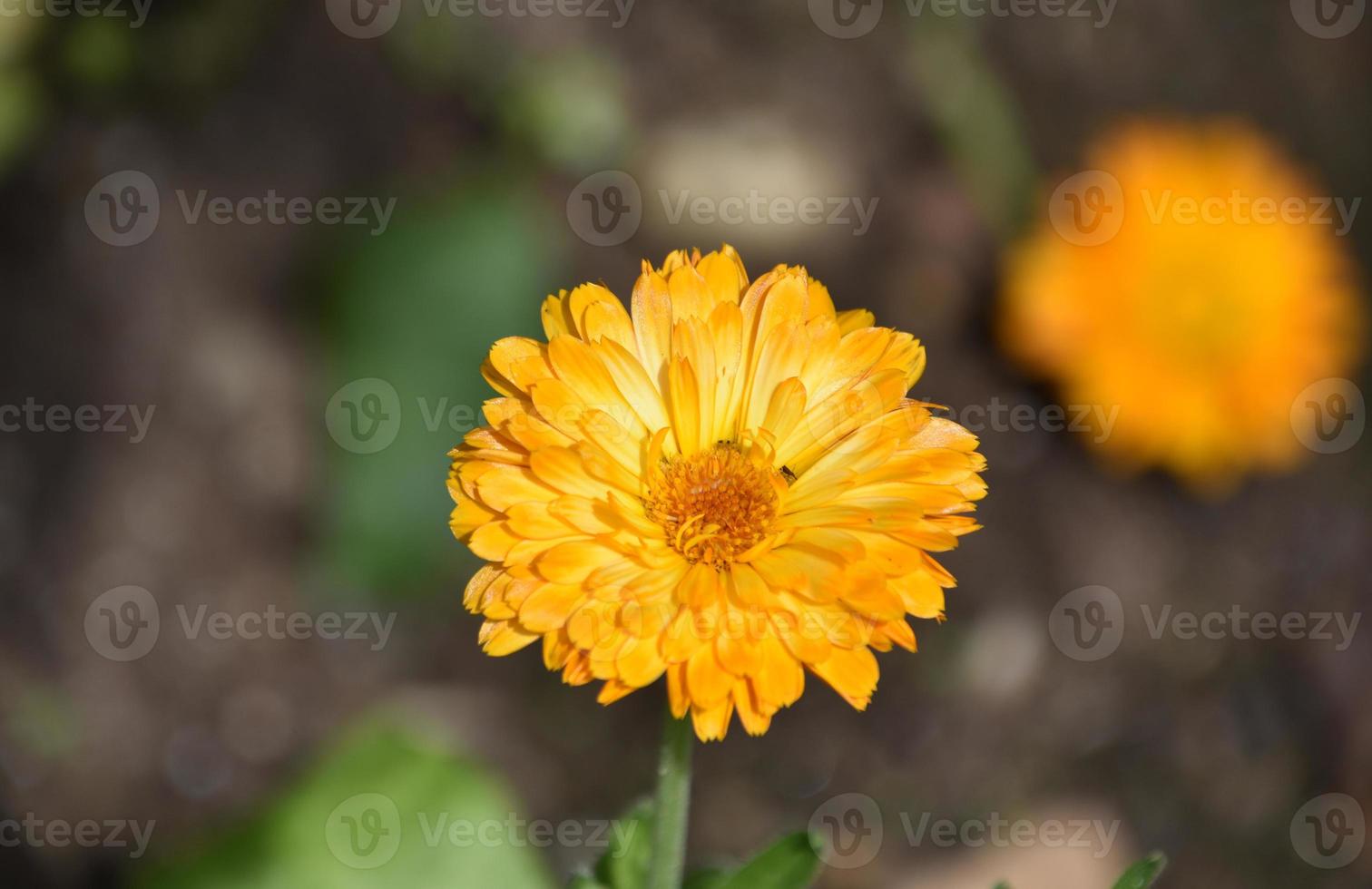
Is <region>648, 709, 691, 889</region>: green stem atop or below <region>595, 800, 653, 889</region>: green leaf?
atop

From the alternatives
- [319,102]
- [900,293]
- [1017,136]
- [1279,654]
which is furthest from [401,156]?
[1279,654]

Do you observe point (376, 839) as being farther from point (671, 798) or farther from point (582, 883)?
point (671, 798)

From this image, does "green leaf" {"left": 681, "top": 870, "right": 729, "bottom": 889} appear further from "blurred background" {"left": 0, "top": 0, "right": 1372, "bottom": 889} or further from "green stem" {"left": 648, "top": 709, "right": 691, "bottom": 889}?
"blurred background" {"left": 0, "top": 0, "right": 1372, "bottom": 889}

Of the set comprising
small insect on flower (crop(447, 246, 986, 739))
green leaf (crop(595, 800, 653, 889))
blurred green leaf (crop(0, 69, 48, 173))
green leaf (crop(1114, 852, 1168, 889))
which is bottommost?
green leaf (crop(595, 800, 653, 889))

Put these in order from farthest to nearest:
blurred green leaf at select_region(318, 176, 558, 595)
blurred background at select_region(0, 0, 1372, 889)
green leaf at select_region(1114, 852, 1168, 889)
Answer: blurred green leaf at select_region(318, 176, 558, 595), blurred background at select_region(0, 0, 1372, 889), green leaf at select_region(1114, 852, 1168, 889)

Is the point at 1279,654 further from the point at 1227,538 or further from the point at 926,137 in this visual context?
the point at 926,137

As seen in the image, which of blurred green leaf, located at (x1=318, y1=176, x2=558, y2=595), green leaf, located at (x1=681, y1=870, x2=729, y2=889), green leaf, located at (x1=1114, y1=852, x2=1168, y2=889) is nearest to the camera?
green leaf, located at (x1=1114, y1=852, x2=1168, y2=889)

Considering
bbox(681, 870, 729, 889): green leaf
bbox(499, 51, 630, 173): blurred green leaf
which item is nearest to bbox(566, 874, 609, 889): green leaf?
bbox(681, 870, 729, 889): green leaf
